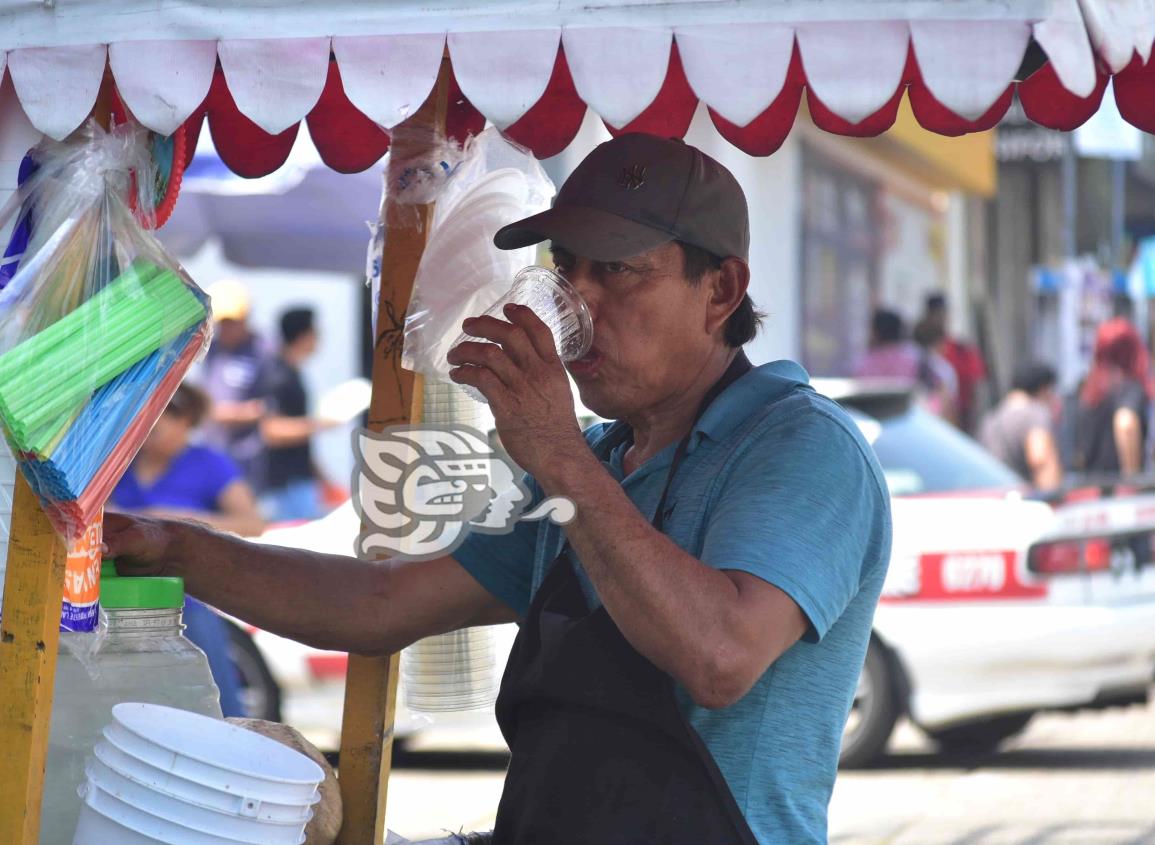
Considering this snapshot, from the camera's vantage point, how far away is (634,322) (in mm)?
2303

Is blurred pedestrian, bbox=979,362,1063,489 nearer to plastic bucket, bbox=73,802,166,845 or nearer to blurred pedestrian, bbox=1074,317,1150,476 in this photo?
blurred pedestrian, bbox=1074,317,1150,476

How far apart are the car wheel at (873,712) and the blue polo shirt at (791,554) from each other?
4381mm

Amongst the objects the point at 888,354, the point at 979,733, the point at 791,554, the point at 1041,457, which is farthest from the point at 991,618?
the point at 1041,457

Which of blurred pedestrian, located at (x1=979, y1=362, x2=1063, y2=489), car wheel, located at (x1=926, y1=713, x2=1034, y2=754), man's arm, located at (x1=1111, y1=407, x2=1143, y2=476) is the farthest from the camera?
man's arm, located at (x1=1111, y1=407, x2=1143, y2=476)

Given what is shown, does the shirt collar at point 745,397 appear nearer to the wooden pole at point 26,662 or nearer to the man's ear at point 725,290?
the man's ear at point 725,290

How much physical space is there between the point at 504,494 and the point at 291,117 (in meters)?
0.83

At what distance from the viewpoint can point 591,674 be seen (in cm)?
211

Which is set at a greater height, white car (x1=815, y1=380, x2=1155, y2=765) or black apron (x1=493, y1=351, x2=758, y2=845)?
black apron (x1=493, y1=351, x2=758, y2=845)

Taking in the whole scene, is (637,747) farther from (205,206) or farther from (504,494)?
(205,206)

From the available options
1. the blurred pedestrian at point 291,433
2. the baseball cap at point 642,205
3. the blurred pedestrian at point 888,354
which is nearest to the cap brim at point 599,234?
the baseball cap at point 642,205

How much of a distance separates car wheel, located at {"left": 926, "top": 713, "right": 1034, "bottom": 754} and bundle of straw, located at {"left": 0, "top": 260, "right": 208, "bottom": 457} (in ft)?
18.3

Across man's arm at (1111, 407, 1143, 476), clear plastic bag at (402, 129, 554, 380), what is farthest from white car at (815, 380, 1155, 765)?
man's arm at (1111, 407, 1143, 476)

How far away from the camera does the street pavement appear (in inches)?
227

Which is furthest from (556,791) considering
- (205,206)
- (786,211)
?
(786,211)
